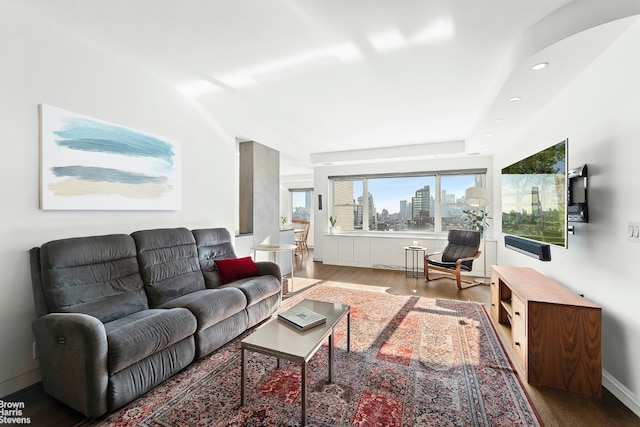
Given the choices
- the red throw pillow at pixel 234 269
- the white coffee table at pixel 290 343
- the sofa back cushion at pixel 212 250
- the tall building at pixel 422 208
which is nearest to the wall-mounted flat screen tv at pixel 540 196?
the white coffee table at pixel 290 343

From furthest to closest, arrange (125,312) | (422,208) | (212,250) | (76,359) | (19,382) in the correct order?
(422,208) → (212,250) → (125,312) → (19,382) → (76,359)

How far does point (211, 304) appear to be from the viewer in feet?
7.48

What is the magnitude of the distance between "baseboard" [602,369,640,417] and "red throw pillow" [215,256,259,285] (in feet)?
10.0

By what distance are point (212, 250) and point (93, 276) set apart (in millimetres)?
1223

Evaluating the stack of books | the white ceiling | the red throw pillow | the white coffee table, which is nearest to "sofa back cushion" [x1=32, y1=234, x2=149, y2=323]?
the red throw pillow

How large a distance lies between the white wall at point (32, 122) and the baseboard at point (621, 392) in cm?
392

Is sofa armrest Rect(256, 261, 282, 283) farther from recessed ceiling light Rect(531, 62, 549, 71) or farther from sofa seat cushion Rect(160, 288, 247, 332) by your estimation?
recessed ceiling light Rect(531, 62, 549, 71)

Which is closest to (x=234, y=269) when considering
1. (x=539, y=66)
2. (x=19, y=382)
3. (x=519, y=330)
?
(x=19, y=382)

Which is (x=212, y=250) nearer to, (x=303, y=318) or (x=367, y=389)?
(x=303, y=318)

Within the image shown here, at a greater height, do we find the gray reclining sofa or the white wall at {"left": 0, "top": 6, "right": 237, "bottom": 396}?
the white wall at {"left": 0, "top": 6, "right": 237, "bottom": 396}

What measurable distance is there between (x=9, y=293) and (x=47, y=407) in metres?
0.78

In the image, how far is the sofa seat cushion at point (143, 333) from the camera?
1627 millimetres

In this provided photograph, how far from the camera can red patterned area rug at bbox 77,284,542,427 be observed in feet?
5.33

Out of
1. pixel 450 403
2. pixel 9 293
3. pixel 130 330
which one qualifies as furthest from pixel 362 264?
pixel 9 293
